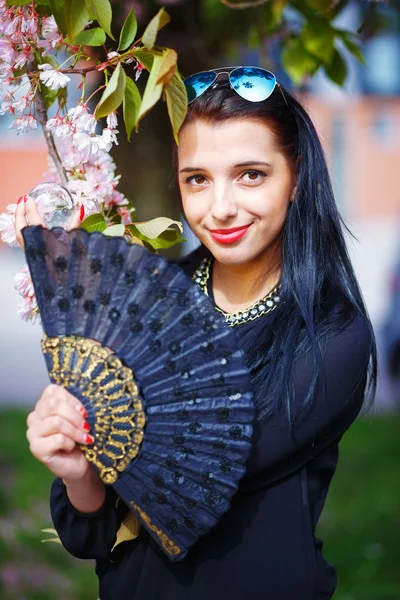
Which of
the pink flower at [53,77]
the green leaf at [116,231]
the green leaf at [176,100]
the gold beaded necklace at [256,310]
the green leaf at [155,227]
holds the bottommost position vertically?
the gold beaded necklace at [256,310]

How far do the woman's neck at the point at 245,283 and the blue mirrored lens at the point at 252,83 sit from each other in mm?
415

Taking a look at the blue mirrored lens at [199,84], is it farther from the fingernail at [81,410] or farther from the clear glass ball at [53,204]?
the fingernail at [81,410]

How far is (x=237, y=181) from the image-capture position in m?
1.93

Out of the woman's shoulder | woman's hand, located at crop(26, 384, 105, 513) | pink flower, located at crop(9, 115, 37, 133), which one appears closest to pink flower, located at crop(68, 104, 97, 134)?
pink flower, located at crop(9, 115, 37, 133)

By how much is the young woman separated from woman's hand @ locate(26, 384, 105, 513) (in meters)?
0.07

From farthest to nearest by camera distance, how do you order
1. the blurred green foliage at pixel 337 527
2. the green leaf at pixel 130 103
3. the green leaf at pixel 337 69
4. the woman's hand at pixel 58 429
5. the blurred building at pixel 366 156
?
1. the blurred building at pixel 366 156
2. the blurred green foliage at pixel 337 527
3. the green leaf at pixel 337 69
4. the green leaf at pixel 130 103
5. the woman's hand at pixel 58 429

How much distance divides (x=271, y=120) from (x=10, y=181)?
496 inches

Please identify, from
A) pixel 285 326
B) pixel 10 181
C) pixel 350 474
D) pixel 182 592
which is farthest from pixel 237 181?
pixel 10 181

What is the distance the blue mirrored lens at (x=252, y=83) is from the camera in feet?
6.40

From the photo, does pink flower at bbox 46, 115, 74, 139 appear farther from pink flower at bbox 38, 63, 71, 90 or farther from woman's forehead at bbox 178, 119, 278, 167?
woman's forehead at bbox 178, 119, 278, 167

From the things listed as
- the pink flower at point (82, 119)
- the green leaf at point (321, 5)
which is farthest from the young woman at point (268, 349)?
the green leaf at point (321, 5)

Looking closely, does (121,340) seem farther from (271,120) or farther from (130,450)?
(271,120)

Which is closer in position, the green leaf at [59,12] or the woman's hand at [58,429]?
the woman's hand at [58,429]

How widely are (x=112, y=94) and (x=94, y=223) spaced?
34 cm
